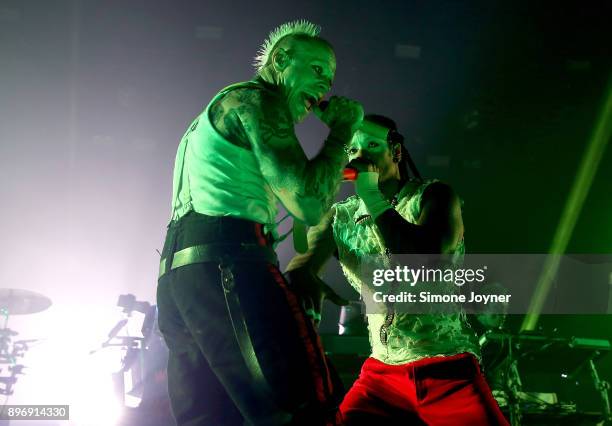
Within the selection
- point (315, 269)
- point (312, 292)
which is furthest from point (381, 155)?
point (312, 292)

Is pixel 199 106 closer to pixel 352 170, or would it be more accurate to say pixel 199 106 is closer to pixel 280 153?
pixel 352 170

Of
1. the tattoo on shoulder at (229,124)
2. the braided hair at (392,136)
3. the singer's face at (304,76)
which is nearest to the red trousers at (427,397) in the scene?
the braided hair at (392,136)

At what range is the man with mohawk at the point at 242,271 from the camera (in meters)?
1.54

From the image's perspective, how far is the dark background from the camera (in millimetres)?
6379

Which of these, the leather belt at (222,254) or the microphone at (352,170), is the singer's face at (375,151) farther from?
the leather belt at (222,254)

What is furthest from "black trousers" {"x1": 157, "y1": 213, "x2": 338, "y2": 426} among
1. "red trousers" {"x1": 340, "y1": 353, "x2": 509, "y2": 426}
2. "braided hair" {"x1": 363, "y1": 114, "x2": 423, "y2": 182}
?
"braided hair" {"x1": 363, "y1": 114, "x2": 423, "y2": 182}

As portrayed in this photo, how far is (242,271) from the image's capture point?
163 cm

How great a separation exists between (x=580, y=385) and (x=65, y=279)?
6753 mm

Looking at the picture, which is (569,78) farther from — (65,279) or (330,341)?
(65,279)

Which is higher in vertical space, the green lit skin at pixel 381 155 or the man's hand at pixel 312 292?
the green lit skin at pixel 381 155

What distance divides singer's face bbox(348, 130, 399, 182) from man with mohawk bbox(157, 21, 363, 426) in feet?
3.80

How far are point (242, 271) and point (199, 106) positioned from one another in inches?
220

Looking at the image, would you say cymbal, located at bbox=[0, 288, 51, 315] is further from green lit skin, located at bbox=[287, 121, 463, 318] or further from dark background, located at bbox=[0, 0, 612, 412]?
green lit skin, located at bbox=[287, 121, 463, 318]

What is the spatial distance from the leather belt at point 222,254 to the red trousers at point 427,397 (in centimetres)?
127
